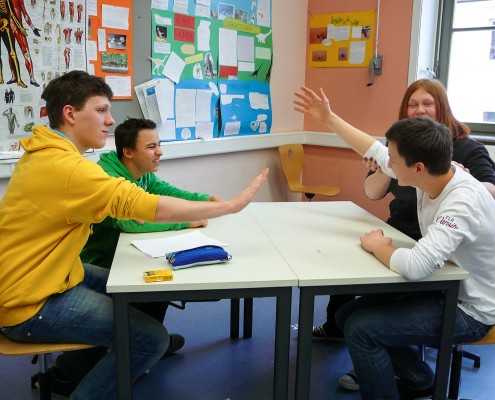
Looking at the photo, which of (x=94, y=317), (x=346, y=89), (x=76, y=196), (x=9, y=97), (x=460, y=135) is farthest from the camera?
(x=346, y=89)

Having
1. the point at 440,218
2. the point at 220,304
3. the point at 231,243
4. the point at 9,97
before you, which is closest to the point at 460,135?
the point at 440,218

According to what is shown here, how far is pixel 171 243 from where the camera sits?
1935mm

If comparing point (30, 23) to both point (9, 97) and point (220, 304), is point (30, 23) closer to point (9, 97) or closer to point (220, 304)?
point (9, 97)

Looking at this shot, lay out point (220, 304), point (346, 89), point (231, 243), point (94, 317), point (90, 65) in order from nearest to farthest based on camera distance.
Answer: point (94, 317) < point (231, 243) < point (90, 65) < point (220, 304) < point (346, 89)

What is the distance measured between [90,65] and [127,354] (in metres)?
1.84

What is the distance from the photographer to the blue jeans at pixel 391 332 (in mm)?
1794

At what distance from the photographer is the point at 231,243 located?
6.43 ft

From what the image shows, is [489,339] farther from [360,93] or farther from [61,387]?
[360,93]

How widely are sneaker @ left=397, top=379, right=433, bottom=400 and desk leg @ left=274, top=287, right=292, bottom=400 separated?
0.63 m

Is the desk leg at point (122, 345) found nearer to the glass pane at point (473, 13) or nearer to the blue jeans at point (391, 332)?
the blue jeans at point (391, 332)

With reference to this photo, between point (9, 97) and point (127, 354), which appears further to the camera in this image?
point (9, 97)

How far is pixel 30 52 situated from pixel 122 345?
1.71 metres

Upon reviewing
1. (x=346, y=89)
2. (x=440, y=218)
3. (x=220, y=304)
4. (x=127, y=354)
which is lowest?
(x=220, y=304)

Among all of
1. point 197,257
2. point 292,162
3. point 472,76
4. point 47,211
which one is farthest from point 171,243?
point 472,76
